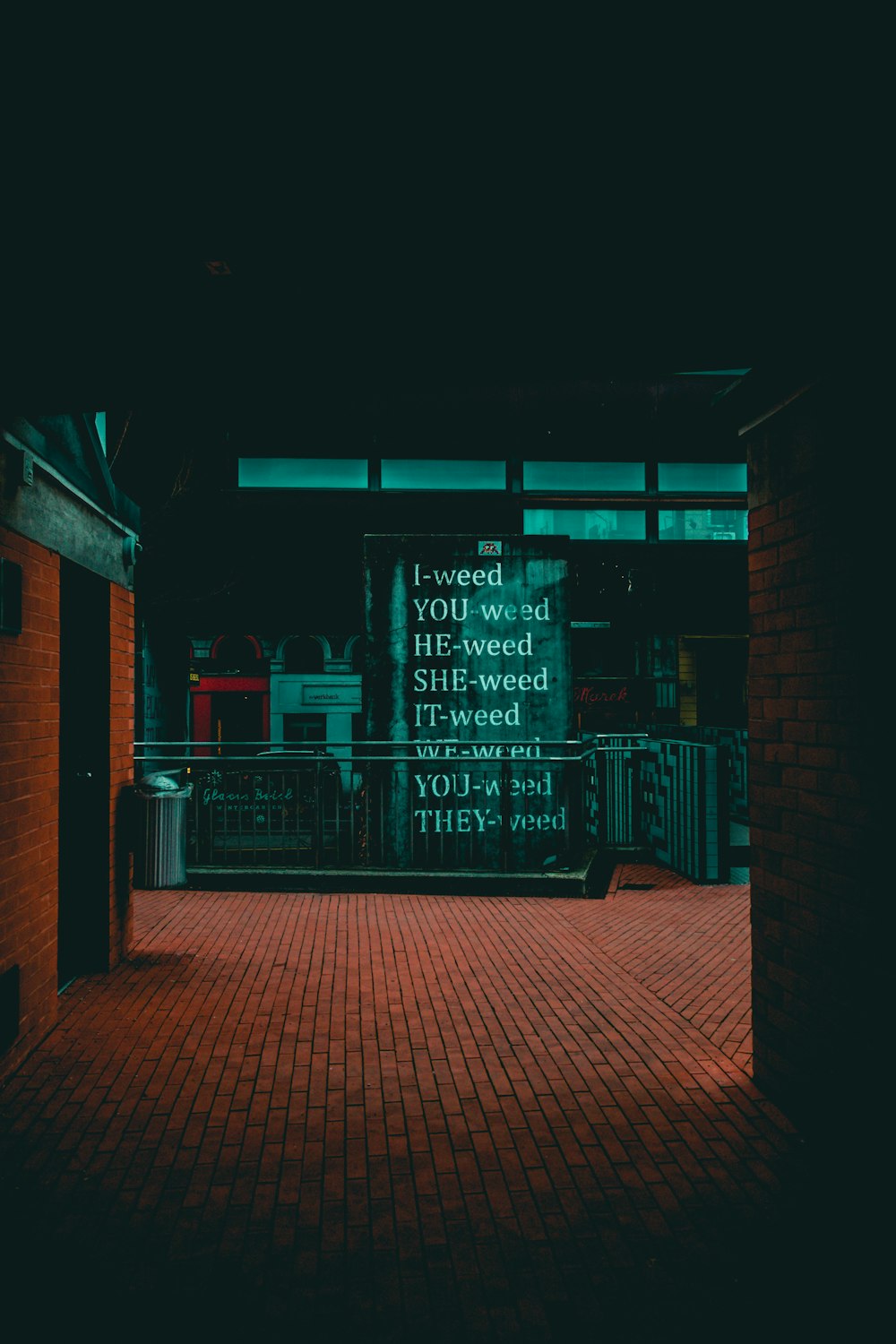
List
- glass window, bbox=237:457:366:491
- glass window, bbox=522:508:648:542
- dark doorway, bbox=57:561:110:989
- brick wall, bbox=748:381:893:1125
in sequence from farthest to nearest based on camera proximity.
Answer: glass window, bbox=522:508:648:542
glass window, bbox=237:457:366:491
dark doorway, bbox=57:561:110:989
brick wall, bbox=748:381:893:1125

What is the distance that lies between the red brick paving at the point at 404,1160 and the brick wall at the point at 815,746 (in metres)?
0.48

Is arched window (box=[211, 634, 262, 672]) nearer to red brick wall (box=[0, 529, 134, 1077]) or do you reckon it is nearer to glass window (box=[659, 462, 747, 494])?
glass window (box=[659, 462, 747, 494])

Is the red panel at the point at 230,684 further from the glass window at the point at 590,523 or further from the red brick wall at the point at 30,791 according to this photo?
the red brick wall at the point at 30,791

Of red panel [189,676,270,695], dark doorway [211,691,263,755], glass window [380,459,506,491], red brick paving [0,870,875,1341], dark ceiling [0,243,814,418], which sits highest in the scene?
glass window [380,459,506,491]

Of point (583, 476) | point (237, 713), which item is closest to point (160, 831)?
point (237, 713)

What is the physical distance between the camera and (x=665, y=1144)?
3.30m

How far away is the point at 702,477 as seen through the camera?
19.3 meters

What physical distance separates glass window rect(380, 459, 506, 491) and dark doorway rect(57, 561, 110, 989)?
43.0ft

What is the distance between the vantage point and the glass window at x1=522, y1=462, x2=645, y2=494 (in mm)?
18688

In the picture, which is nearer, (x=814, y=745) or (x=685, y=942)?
(x=814, y=745)

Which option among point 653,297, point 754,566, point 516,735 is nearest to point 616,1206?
point 754,566

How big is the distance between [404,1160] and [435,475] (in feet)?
53.6


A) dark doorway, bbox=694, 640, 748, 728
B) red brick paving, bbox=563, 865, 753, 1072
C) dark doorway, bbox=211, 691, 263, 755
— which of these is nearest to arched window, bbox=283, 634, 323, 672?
dark doorway, bbox=211, 691, 263, 755

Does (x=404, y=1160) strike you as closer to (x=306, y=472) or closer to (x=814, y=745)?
(x=814, y=745)
